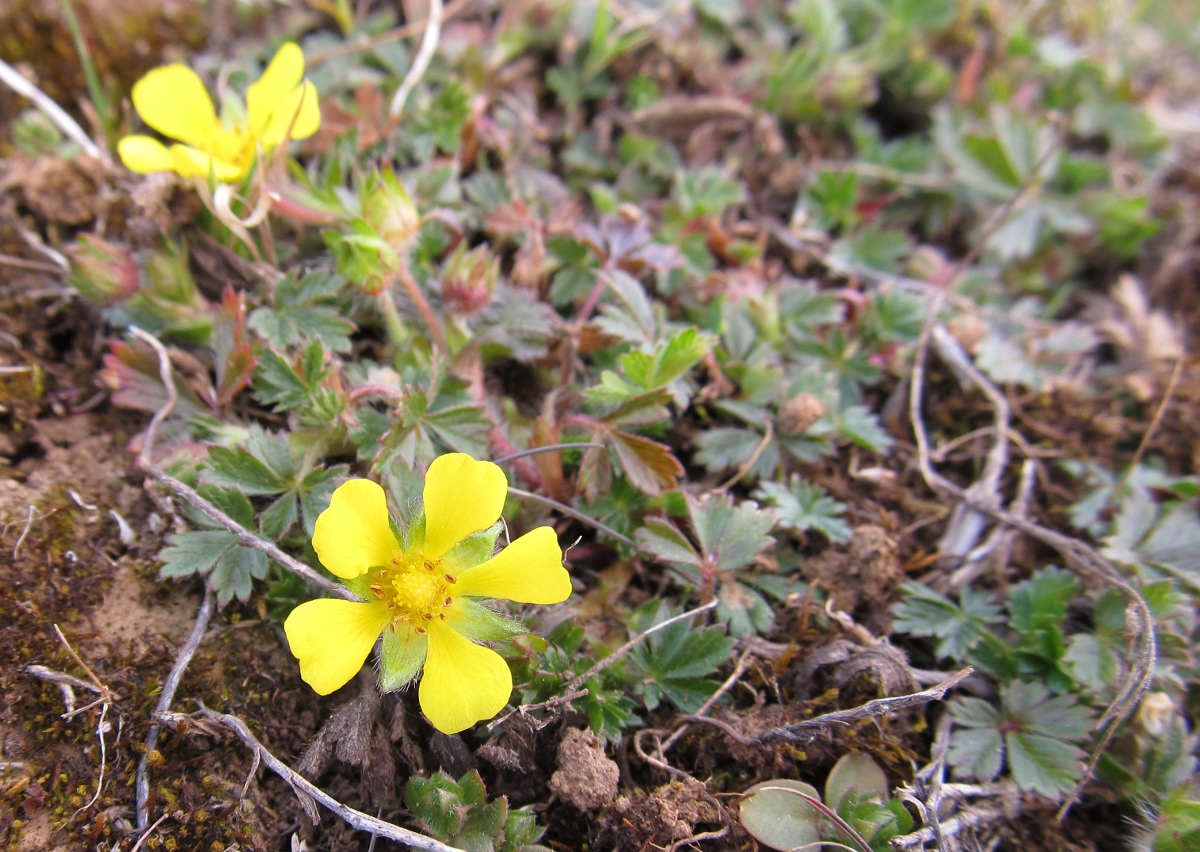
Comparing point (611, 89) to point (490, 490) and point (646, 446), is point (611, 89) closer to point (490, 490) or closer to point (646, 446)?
point (646, 446)

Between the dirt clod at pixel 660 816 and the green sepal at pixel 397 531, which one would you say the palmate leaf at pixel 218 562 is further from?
the dirt clod at pixel 660 816

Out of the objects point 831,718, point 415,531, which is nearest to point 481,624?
point 415,531

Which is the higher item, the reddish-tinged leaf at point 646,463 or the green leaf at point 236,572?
the reddish-tinged leaf at point 646,463

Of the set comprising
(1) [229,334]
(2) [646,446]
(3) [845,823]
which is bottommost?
(3) [845,823]

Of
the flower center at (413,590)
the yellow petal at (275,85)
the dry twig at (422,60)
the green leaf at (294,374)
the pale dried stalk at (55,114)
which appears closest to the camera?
the flower center at (413,590)

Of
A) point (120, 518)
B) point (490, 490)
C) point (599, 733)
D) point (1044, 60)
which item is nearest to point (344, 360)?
point (120, 518)

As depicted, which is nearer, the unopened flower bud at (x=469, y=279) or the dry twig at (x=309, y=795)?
the dry twig at (x=309, y=795)

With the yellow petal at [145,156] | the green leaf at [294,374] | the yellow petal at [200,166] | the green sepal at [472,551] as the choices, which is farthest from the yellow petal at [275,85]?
the green sepal at [472,551]
